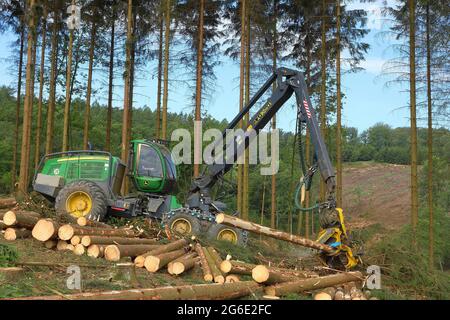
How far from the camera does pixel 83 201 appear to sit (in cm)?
1158

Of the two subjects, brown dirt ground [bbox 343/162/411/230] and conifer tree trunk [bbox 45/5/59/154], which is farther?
brown dirt ground [bbox 343/162/411/230]

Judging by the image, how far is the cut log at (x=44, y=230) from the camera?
8781 mm

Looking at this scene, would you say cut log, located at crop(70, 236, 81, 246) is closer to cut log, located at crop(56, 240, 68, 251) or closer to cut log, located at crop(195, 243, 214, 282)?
cut log, located at crop(56, 240, 68, 251)

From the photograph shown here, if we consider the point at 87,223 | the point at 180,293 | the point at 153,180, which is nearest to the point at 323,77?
the point at 153,180

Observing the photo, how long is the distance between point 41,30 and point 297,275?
19.7 m

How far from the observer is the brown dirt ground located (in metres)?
42.4

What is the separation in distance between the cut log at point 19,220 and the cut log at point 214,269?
330 centimetres

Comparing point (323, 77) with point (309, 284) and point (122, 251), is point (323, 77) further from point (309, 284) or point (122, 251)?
point (309, 284)

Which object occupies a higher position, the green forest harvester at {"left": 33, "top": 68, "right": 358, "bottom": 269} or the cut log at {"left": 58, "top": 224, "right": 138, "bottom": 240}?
the green forest harvester at {"left": 33, "top": 68, "right": 358, "bottom": 269}

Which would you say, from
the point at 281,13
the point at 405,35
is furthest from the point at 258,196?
the point at 405,35

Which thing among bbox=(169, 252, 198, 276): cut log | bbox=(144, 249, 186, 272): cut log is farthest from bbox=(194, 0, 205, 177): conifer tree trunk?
bbox=(144, 249, 186, 272): cut log

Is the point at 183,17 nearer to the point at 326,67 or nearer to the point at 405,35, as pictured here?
the point at 326,67

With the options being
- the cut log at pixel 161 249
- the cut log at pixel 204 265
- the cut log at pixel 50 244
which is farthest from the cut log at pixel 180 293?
the cut log at pixel 50 244

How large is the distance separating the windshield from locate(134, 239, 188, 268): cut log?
2995 mm
